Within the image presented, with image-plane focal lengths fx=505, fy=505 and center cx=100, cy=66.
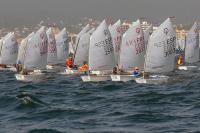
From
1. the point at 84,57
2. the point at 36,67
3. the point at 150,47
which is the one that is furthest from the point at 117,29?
the point at 150,47

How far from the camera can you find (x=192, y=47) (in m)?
87.5

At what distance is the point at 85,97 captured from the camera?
4309cm

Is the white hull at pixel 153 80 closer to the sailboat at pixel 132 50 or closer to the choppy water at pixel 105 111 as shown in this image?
the choppy water at pixel 105 111

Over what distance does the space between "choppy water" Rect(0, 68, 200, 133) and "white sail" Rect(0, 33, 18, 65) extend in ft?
139

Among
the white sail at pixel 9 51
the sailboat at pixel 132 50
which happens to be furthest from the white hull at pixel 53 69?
the sailboat at pixel 132 50

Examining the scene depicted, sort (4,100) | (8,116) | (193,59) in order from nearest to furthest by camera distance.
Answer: (8,116) → (4,100) → (193,59)

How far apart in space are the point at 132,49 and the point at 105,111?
88.1 feet

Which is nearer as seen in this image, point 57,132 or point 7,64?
point 57,132

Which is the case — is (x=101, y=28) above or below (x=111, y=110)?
above

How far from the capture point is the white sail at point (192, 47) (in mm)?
87375

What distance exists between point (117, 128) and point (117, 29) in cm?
5632

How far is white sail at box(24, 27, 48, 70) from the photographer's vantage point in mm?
65000

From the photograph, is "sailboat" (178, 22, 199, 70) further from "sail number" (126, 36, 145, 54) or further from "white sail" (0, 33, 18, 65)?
"white sail" (0, 33, 18, 65)

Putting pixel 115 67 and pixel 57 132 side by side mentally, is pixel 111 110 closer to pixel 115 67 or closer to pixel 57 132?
pixel 57 132
